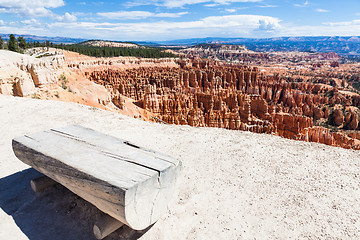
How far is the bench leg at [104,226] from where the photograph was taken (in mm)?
2822

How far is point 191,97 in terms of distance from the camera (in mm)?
33250

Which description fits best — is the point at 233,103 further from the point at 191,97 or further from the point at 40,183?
the point at 40,183

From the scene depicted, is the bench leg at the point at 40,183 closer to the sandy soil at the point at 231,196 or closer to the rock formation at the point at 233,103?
the sandy soil at the point at 231,196

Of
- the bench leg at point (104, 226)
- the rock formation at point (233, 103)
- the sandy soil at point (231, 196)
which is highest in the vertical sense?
the bench leg at point (104, 226)

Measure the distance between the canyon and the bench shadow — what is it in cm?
671

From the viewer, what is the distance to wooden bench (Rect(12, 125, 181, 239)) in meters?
2.58

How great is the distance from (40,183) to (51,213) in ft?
2.33

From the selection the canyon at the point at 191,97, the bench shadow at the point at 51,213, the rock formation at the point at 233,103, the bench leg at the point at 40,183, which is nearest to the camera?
the bench shadow at the point at 51,213

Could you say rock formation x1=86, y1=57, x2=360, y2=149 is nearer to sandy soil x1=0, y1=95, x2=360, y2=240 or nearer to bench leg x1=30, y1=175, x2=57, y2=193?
sandy soil x1=0, y1=95, x2=360, y2=240

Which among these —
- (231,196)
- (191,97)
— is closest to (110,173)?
(231,196)

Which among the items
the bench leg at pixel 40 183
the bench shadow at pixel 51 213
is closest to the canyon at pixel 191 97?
the bench leg at pixel 40 183

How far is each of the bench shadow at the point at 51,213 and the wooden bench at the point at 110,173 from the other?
29 cm

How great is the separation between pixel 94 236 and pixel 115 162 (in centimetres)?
109

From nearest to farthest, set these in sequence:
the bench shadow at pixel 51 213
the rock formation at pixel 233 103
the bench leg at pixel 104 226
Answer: the bench leg at pixel 104 226
the bench shadow at pixel 51 213
the rock formation at pixel 233 103
